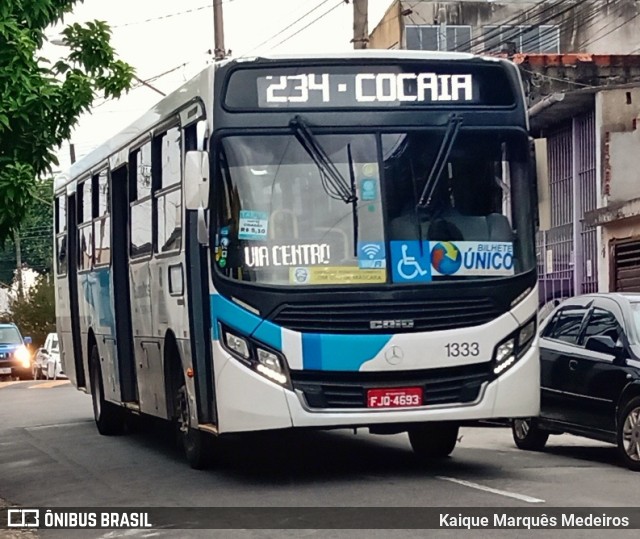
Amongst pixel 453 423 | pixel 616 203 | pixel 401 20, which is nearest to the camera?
pixel 453 423

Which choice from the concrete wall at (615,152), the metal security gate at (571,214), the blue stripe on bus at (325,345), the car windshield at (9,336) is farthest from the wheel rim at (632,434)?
the car windshield at (9,336)

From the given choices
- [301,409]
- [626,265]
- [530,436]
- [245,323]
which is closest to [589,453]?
→ [530,436]

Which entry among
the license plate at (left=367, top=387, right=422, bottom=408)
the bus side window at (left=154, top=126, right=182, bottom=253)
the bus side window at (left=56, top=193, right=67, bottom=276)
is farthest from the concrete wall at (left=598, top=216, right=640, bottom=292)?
the license plate at (left=367, top=387, right=422, bottom=408)

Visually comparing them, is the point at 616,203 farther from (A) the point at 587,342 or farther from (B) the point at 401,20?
(B) the point at 401,20

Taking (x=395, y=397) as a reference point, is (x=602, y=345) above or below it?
above

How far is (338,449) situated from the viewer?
14.6 metres

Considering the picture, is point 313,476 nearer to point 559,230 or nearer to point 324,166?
point 324,166

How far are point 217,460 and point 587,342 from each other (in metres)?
3.70

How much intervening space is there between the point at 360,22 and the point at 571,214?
8.24 m

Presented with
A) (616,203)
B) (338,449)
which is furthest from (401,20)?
(338,449)

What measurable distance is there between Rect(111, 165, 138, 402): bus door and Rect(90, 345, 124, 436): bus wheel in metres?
1.92

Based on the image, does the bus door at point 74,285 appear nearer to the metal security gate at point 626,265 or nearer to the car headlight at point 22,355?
the metal security gate at point 626,265

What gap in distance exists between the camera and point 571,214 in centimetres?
2886

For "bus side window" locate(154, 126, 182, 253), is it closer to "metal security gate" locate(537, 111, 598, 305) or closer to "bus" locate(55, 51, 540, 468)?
"bus" locate(55, 51, 540, 468)
